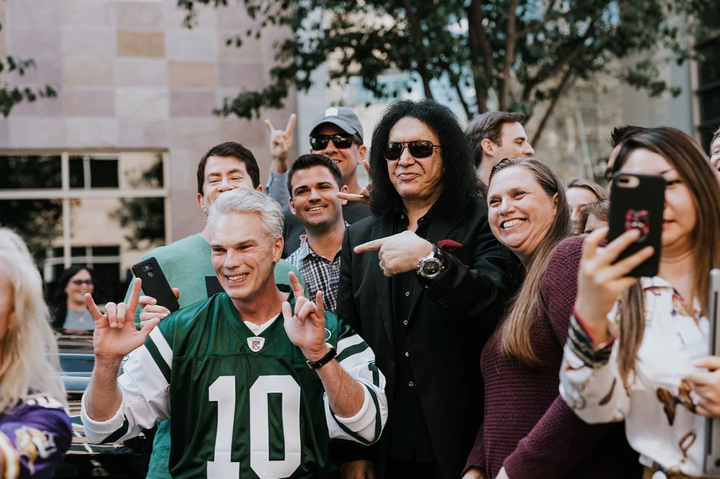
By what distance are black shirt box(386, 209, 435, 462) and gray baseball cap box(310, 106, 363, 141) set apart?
1.79 meters

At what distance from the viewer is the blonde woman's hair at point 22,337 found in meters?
2.35

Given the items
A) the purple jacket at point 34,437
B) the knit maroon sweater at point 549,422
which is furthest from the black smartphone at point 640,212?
the purple jacket at point 34,437

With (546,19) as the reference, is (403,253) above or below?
below

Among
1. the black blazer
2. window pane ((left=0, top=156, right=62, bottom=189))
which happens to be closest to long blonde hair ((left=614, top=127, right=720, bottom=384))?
the black blazer

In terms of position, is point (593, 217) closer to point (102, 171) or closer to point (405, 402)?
point (405, 402)

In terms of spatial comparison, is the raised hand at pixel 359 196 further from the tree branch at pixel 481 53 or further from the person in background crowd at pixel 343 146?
the tree branch at pixel 481 53

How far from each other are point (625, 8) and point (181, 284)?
8082 millimetres

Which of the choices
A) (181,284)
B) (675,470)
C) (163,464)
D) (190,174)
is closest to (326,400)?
(163,464)

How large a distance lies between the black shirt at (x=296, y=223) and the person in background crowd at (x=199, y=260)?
479 mm

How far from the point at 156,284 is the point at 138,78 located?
9.15 metres

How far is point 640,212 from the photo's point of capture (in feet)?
6.74

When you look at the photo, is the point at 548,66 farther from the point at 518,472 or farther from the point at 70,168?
the point at 518,472

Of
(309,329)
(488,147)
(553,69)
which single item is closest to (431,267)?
(309,329)

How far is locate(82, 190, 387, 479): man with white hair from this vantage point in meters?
2.91
